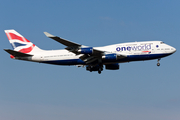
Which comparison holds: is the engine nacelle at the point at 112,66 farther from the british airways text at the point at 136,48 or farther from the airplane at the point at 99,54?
the british airways text at the point at 136,48

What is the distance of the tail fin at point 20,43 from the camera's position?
52.9m

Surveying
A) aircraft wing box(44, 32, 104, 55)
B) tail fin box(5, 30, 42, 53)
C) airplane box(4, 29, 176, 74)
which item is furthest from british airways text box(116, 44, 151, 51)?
tail fin box(5, 30, 42, 53)

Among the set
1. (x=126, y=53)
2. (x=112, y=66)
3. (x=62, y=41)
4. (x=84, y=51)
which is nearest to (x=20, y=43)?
(x=62, y=41)

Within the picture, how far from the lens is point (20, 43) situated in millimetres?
53406

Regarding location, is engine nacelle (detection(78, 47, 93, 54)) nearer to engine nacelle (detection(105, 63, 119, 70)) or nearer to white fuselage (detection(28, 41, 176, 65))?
white fuselage (detection(28, 41, 176, 65))

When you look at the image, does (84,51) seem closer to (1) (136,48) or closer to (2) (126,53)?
(2) (126,53)

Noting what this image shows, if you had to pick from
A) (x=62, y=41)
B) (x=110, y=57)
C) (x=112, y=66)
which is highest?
(x=62, y=41)

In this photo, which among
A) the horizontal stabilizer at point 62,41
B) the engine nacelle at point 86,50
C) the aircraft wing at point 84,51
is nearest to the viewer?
the horizontal stabilizer at point 62,41

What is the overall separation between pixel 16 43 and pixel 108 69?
57.9ft

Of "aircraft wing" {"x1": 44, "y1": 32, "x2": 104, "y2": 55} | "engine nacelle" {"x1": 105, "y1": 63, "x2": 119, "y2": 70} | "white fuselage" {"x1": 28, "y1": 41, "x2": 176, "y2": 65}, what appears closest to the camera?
"aircraft wing" {"x1": 44, "y1": 32, "x2": 104, "y2": 55}

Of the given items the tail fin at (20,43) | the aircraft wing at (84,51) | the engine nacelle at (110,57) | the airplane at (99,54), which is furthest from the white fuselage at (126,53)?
the tail fin at (20,43)

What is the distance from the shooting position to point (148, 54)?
160 ft

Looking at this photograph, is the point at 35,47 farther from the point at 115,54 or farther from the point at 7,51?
the point at 115,54

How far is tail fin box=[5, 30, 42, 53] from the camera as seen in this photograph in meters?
52.9
